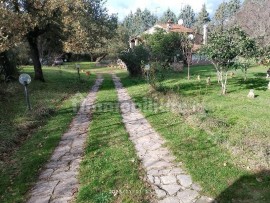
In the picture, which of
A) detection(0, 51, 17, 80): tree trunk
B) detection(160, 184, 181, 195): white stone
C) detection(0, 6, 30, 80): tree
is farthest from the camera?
detection(0, 51, 17, 80): tree trunk

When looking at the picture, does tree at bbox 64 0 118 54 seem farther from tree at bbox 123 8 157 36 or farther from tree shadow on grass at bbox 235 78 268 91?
tree at bbox 123 8 157 36

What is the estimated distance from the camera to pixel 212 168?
7000mm

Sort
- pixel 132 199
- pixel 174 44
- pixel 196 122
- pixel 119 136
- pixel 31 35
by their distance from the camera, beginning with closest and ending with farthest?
pixel 132 199 < pixel 119 136 < pixel 196 122 < pixel 31 35 < pixel 174 44

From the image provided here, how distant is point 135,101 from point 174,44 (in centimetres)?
2619

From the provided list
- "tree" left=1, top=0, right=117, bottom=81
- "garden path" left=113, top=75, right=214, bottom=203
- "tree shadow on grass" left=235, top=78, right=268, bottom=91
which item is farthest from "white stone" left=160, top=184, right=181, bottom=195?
"tree" left=1, top=0, right=117, bottom=81

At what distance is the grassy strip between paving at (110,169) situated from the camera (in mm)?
5965

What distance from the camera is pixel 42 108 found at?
1395 cm

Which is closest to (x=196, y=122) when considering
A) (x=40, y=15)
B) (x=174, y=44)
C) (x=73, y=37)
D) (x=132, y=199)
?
(x=132, y=199)

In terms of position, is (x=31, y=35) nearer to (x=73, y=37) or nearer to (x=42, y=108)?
(x=73, y=37)

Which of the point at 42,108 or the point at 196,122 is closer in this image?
the point at 196,122

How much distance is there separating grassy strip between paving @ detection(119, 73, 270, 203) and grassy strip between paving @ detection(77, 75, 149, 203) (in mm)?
1254

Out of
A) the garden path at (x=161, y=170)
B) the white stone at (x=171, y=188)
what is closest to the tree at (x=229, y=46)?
the garden path at (x=161, y=170)

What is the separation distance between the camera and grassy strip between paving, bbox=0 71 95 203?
21.3ft

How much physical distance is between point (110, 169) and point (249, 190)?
3149mm
